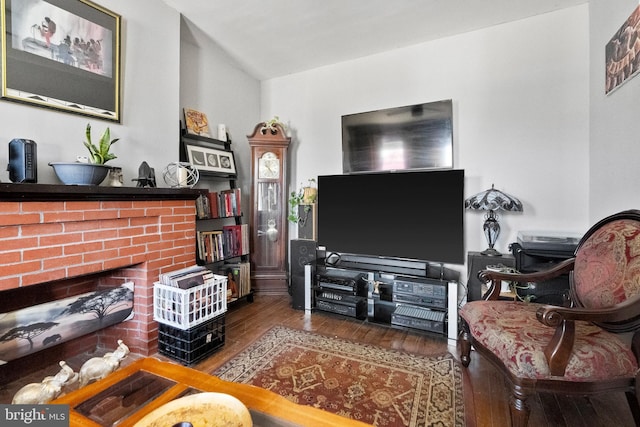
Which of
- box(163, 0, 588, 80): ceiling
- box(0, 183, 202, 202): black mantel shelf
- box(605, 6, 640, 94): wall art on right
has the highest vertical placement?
box(163, 0, 588, 80): ceiling

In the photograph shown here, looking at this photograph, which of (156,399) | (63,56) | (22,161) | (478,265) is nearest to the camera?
(156,399)

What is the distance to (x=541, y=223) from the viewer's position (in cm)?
234

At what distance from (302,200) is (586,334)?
2.41 meters

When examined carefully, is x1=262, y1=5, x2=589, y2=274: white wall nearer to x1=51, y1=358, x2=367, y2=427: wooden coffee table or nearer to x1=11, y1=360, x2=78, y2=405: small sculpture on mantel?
x1=51, y1=358, x2=367, y2=427: wooden coffee table

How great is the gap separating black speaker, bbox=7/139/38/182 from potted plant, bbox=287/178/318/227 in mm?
2048

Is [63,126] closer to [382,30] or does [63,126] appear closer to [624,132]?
[382,30]

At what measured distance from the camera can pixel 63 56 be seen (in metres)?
1.70

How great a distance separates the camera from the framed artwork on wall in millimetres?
1524

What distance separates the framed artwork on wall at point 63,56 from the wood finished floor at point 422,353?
162 cm

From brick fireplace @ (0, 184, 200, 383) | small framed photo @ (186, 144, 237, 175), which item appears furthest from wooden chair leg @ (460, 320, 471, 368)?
small framed photo @ (186, 144, 237, 175)

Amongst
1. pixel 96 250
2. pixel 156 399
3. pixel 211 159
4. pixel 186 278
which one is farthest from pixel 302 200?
pixel 156 399

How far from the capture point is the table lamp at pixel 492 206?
7.24 ft

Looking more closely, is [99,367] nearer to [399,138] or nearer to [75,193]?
[75,193]

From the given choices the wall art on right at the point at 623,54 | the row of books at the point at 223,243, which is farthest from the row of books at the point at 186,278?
the wall art on right at the point at 623,54
